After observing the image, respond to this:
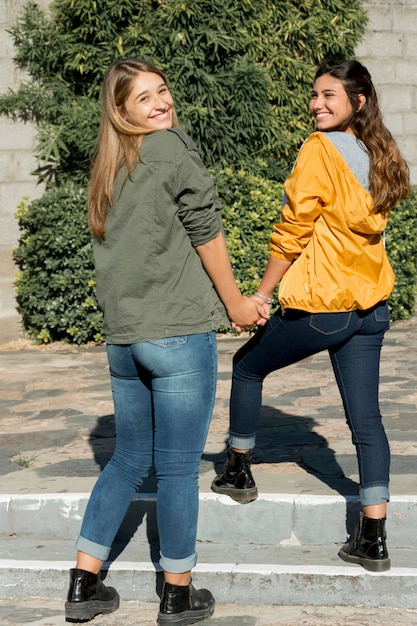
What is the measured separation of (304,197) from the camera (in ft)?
11.7

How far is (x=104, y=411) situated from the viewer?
6.23 m

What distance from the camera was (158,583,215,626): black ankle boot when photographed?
11.5 ft

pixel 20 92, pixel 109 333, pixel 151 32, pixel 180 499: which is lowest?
pixel 180 499

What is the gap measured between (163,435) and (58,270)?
210 inches

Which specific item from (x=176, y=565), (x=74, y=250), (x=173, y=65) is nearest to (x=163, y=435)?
(x=176, y=565)

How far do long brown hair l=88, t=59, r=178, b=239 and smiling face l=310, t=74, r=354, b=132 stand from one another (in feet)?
2.15

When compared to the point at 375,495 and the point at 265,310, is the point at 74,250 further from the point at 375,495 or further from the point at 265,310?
the point at 375,495

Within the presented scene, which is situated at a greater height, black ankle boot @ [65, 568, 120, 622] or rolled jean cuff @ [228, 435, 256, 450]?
rolled jean cuff @ [228, 435, 256, 450]

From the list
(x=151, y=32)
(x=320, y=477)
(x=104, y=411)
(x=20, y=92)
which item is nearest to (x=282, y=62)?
(x=151, y=32)

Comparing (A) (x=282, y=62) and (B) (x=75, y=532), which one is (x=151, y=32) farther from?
(B) (x=75, y=532)

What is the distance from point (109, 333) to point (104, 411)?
113 inches

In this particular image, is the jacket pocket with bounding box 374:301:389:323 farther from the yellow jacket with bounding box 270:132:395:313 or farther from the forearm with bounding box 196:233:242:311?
the forearm with bounding box 196:233:242:311

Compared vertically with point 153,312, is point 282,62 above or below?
above

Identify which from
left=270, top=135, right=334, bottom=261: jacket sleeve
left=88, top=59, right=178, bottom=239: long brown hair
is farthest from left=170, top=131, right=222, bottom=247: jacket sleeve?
left=270, top=135, right=334, bottom=261: jacket sleeve
